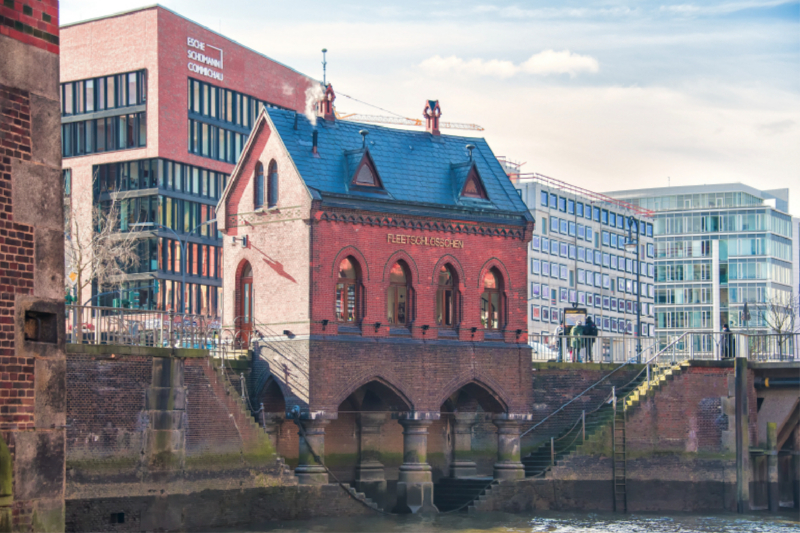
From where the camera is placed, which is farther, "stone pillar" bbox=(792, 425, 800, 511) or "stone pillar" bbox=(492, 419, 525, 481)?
"stone pillar" bbox=(792, 425, 800, 511)

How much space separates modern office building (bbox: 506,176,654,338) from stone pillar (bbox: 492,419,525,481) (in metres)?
54.7

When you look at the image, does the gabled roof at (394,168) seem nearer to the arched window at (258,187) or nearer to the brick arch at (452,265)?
the arched window at (258,187)

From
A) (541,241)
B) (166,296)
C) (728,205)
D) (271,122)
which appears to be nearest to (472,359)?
(271,122)

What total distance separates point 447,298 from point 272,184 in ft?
23.9

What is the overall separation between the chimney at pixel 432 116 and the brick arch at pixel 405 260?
6.40 meters

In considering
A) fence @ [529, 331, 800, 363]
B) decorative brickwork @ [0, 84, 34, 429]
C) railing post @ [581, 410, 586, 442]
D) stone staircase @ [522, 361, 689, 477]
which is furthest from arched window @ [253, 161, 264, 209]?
decorative brickwork @ [0, 84, 34, 429]

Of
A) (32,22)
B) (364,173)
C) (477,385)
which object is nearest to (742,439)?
(477,385)

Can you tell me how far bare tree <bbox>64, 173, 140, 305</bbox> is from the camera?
56094 millimetres

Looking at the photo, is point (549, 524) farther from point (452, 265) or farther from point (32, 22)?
point (32, 22)

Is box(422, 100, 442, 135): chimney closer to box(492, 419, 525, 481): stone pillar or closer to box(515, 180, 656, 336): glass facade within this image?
box(492, 419, 525, 481): stone pillar

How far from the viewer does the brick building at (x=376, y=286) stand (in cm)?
3853

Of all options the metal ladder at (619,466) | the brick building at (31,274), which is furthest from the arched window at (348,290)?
the brick building at (31,274)

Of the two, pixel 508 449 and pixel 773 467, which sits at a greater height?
pixel 508 449

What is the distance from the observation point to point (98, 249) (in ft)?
199
